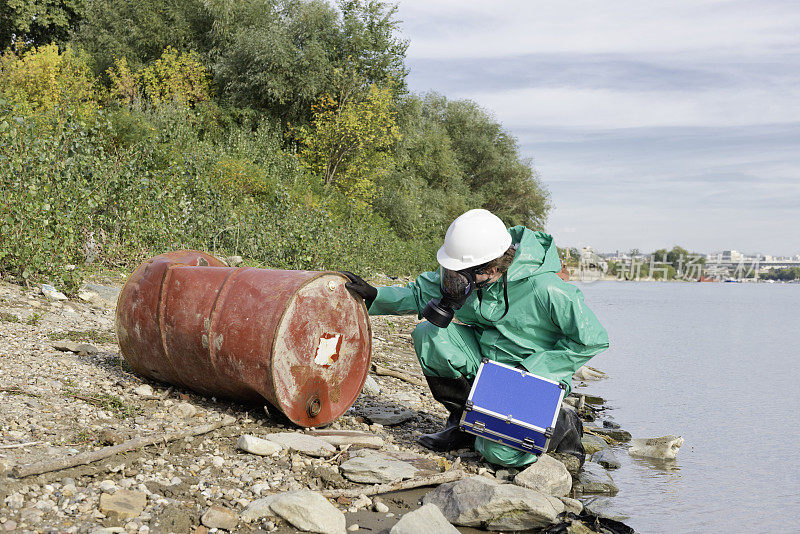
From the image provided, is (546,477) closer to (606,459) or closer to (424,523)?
(424,523)

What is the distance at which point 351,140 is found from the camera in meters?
25.1

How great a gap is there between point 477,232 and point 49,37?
1304 inches

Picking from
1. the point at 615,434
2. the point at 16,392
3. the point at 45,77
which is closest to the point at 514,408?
the point at 615,434

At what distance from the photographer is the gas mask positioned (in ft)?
13.8

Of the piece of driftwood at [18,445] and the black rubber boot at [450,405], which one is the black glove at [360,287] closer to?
the black rubber boot at [450,405]

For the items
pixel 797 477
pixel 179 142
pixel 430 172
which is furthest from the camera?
pixel 430 172

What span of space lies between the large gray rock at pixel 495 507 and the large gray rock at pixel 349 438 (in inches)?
30.5

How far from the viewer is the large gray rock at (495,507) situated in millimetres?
3398

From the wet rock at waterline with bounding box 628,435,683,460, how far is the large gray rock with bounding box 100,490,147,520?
13.7ft

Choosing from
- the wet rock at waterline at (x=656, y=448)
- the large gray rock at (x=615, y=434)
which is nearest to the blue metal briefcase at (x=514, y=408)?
the wet rock at waterline at (x=656, y=448)

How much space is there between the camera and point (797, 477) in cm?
590

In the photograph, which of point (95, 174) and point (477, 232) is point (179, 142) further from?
point (477, 232)

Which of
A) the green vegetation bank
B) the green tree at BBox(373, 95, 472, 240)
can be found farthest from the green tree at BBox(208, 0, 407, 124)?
the green tree at BBox(373, 95, 472, 240)

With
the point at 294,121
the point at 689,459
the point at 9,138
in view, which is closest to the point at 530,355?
the point at 689,459
